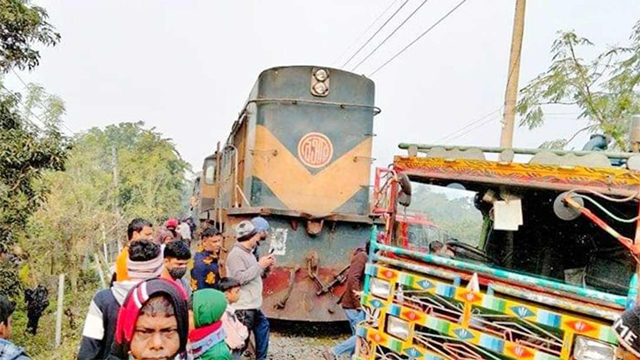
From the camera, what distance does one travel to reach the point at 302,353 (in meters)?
6.75

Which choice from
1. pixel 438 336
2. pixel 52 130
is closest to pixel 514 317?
pixel 438 336

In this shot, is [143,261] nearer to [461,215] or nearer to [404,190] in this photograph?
[404,190]

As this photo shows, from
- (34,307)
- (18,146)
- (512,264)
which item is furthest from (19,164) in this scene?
(512,264)

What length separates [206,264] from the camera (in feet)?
18.6

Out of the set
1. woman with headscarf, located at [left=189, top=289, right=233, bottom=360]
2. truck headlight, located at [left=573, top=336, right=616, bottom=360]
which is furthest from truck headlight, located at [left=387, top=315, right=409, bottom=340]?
woman with headscarf, located at [left=189, top=289, right=233, bottom=360]

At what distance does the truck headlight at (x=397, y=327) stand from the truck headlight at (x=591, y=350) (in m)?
1.22

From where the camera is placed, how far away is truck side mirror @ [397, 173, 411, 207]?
4.27 m

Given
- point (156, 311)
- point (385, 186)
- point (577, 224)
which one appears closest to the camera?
point (156, 311)

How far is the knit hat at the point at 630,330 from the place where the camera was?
201 centimetres

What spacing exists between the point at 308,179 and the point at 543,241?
4136 mm

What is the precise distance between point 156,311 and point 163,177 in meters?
25.6

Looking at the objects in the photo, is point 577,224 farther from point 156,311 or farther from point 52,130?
point 52,130

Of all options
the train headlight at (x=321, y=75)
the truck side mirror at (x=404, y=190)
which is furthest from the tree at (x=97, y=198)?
the truck side mirror at (x=404, y=190)

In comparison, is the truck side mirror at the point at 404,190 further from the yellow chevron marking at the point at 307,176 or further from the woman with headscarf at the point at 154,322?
the yellow chevron marking at the point at 307,176
